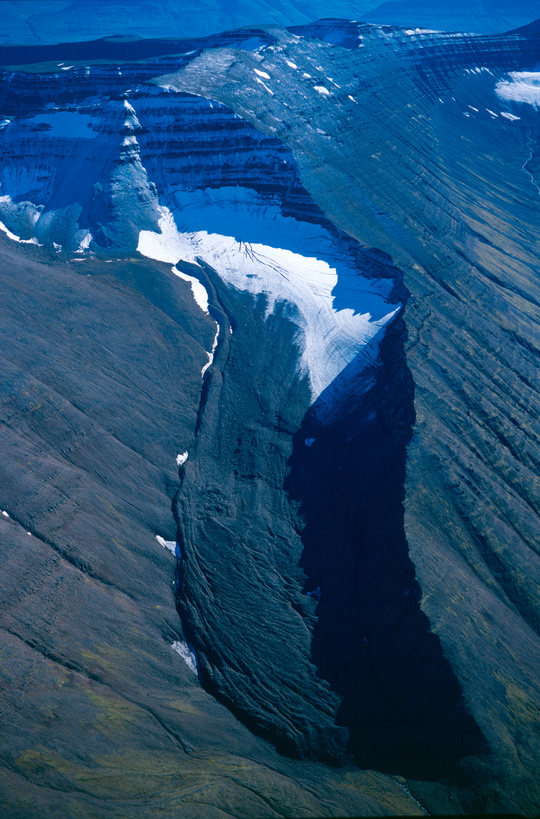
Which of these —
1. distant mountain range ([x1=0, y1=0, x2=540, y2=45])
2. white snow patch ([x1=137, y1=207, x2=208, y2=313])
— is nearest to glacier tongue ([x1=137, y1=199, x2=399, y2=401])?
white snow patch ([x1=137, y1=207, x2=208, y2=313])

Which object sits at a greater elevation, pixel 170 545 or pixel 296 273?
pixel 296 273

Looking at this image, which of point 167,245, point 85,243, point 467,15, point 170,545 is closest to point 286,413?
point 170,545

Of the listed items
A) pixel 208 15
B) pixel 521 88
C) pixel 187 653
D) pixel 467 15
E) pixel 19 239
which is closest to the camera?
pixel 187 653

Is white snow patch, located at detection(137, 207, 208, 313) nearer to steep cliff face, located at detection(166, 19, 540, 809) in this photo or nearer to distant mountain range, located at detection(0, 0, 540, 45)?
steep cliff face, located at detection(166, 19, 540, 809)

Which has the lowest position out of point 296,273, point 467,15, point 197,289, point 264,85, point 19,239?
point 19,239

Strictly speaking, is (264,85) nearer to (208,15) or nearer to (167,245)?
(167,245)

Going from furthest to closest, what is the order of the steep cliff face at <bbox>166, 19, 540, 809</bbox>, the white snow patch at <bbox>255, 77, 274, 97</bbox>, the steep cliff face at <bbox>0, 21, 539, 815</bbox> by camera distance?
the white snow patch at <bbox>255, 77, 274, 97</bbox>
the steep cliff face at <bbox>166, 19, 540, 809</bbox>
the steep cliff face at <bbox>0, 21, 539, 815</bbox>

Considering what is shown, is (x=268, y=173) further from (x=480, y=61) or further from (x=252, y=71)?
(x=480, y=61)
